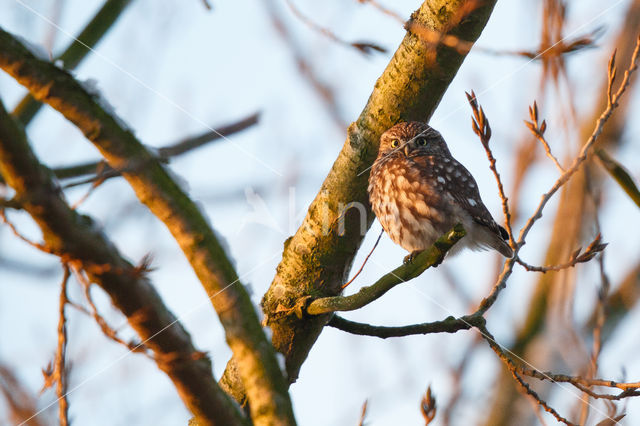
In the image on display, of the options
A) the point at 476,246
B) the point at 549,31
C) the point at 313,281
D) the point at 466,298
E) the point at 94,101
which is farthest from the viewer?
the point at 466,298

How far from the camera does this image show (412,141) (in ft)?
15.3

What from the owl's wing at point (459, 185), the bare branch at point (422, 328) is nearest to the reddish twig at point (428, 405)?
the bare branch at point (422, 328)

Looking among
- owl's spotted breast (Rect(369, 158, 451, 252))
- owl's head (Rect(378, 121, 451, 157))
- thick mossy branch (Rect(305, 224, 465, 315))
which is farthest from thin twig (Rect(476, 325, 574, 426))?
owl's spotted breast (Rect(369, 158, 451, 252))

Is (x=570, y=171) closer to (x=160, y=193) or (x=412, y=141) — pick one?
(x=160, y=193)

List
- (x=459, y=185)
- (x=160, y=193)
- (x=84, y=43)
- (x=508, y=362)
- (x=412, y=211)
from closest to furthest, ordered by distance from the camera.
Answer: (x=160, y=193) < (x=508, y=362) < (x=84, y=43) < (x=412, y=211) < (x=459, y=185)

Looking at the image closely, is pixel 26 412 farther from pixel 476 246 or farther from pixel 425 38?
pixel 476 246

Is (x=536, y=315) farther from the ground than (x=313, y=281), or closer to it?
farther from the ground

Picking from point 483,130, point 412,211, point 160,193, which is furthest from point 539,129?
point 160,193

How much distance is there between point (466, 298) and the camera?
7.46m

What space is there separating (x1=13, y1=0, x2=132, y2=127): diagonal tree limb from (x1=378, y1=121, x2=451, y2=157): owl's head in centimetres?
145

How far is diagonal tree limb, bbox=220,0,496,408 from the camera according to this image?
11.0 ft

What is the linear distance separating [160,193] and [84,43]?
4.50ft

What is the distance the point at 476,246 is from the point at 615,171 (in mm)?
2027

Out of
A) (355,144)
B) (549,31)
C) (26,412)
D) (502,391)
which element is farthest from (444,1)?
(502,391)
